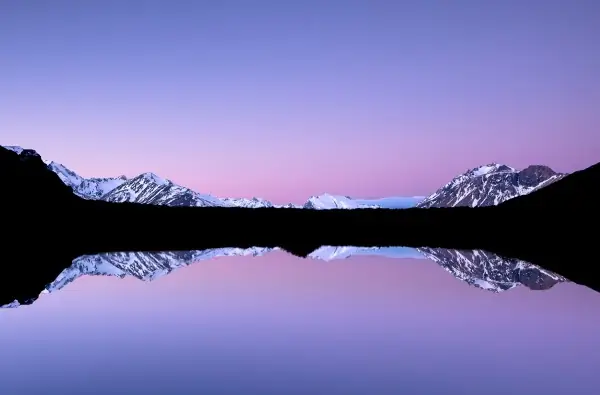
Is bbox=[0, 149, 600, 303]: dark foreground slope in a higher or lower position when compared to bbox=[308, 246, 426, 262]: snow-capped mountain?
higher

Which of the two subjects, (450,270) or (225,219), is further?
(225,219)

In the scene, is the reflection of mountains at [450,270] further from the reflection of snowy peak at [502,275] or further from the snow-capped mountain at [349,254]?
the snow-capped mountain at [349,254]

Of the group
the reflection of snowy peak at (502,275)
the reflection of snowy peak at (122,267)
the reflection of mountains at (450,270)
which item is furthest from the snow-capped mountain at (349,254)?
the reflection of snowy peak at (122,267)

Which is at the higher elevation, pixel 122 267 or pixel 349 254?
pixel 349 254

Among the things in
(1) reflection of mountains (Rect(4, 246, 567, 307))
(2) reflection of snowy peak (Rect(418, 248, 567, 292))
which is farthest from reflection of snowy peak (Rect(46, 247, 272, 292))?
(2) reflection of snowy peak (Rect(418, 248, 567, 292))

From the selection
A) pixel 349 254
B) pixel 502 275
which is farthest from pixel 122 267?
pixel 502 275

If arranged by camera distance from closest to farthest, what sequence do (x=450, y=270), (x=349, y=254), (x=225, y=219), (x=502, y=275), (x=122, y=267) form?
(x=502, y=275), (x=450, y=270), (x=122, y=267), (x=349, y=254), (x=225, y=219)

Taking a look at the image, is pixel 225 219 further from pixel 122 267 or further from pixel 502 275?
pixel 502 275

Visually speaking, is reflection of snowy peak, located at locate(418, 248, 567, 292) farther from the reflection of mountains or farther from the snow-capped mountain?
the snow-capped mountain

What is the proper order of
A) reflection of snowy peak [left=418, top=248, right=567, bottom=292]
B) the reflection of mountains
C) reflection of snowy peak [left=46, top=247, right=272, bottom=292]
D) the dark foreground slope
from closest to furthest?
reflection of snowy peak [left=418, top=248, right=567, bottom=292] → the reflection of mountains → reflection of snowy peak [left=46, top=247, right=272, bottom=292] → the dark foreground slope

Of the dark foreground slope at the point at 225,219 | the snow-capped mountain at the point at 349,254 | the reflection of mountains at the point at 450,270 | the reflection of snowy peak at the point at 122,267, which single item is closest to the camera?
the reflection of mountains at the point at 450,270

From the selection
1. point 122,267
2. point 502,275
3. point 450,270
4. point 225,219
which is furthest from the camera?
point 225,219

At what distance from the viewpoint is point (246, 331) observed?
2278 cm

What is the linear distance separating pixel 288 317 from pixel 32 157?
7365 inches
